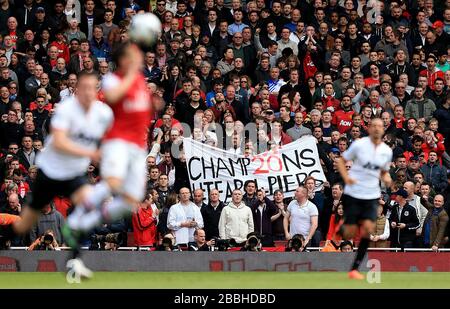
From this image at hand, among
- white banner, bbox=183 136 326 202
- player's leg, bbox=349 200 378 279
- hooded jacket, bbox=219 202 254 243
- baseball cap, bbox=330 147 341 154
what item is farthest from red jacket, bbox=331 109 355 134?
player's leg, bbox=349 200 378 279

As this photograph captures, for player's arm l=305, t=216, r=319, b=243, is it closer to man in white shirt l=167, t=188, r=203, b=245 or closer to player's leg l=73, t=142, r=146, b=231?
man in white shirt l=167, t=188, r=203, b=245

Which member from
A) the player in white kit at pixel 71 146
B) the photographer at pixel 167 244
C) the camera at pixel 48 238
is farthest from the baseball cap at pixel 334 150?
the player in white kit at pixel 71 146

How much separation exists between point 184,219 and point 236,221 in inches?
41.4

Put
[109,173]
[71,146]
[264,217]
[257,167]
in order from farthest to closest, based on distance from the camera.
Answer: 1. [257,167]
2. [264,217]
3. [71,146]
4. [109,173]

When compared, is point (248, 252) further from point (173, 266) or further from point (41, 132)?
point (41, 132)

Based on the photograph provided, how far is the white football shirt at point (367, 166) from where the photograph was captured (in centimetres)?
1936

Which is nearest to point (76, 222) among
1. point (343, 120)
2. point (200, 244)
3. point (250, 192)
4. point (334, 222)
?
point (200, 244)

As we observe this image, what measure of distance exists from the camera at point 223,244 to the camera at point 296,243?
1.18m

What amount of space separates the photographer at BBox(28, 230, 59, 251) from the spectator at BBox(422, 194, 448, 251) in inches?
299

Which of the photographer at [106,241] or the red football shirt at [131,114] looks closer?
the red football shirt at [131,114]

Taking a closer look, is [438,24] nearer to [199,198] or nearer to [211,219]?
[199,198]

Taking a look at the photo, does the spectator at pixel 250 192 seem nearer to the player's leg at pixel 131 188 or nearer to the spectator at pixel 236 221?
the spectator at pixel 236 221

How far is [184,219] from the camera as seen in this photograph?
25.7m
